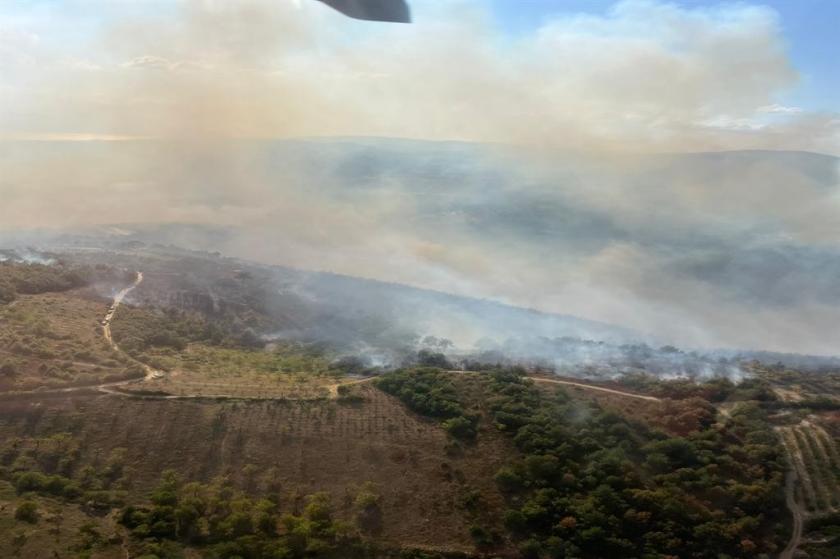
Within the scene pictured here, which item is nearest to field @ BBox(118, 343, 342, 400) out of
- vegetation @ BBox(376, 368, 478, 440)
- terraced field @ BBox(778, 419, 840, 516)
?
vegetation @ BBox(376, 368, 478, 440)

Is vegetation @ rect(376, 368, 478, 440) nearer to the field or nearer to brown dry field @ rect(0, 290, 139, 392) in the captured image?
the field

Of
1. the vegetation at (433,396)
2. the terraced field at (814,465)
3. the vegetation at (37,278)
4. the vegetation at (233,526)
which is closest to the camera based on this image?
the vegetation at (233,526)

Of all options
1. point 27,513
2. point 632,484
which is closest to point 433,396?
point 632,484

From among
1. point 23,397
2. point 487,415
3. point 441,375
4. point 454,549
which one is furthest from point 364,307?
point 454,549

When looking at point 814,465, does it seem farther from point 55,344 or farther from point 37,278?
point 37,278

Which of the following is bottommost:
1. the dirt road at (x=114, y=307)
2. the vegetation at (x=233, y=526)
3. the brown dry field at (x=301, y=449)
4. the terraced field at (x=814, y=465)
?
the vegetation at (x=233, y=526)

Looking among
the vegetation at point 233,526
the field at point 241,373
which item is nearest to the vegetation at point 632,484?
the vegetation at point 233,526

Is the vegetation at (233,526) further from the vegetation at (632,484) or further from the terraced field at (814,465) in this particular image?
the terraced field at (814,465)

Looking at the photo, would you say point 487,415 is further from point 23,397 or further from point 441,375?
point 23,397
